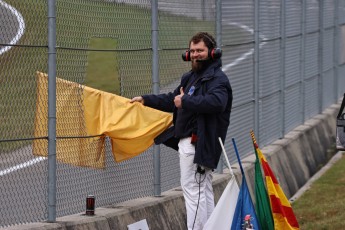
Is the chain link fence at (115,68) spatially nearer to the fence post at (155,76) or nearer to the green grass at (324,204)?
the fence post at (155,76)

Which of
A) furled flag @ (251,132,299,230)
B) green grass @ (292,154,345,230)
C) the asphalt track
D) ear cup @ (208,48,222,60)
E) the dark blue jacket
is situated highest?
ear cup @ (208,48,222,60)

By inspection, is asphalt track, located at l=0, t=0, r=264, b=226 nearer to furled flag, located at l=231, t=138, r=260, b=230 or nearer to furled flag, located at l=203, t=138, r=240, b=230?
furled flag, located at l=203, t=138, r=240, b=230

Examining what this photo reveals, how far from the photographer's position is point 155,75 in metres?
10.5

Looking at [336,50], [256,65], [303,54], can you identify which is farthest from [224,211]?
[336,50]

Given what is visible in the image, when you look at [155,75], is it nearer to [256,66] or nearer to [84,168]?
[84,168]

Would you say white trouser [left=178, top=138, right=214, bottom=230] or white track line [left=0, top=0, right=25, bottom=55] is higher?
white track line [left=0, top=0, right=25, bottom=55]

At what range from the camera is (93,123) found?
9.36 meters

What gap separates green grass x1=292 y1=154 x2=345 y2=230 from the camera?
469 inches

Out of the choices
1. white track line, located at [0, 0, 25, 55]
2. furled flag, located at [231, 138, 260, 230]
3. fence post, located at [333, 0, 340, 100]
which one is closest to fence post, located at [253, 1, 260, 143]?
furled flag, located at [231, 138, 260, 230]

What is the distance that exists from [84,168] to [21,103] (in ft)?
3.78

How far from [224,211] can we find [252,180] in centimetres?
448

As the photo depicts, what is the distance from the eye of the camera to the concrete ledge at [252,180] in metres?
8.98

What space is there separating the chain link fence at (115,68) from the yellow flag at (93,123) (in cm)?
2

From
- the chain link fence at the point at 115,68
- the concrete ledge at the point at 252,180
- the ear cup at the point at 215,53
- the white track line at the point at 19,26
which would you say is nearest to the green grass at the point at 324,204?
the concrete ledge at the point at 252,180
